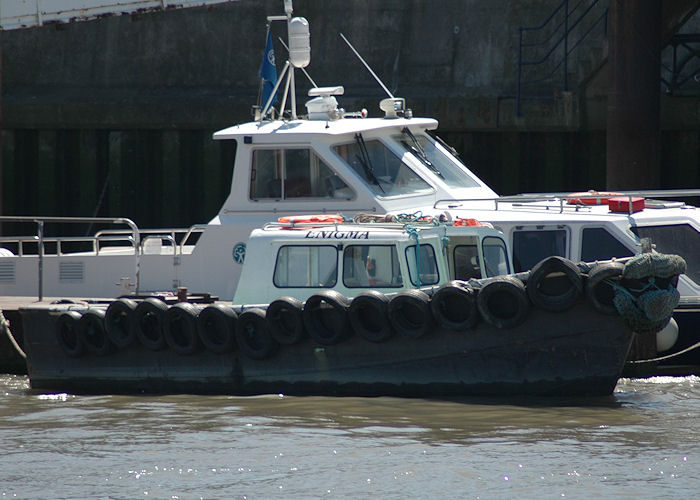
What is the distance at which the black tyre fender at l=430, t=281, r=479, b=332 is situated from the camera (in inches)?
385

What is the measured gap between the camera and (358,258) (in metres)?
10.4

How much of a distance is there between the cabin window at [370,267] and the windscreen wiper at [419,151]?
74.2 inches

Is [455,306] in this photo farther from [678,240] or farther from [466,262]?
[678,240]

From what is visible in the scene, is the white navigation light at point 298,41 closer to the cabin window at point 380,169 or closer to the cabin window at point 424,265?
the cabin window at point 380,169

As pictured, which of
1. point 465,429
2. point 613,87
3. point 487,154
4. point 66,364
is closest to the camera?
point 465,429

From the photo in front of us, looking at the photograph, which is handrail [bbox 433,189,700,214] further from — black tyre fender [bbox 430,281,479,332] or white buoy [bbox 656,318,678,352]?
black tyre fender [bbox 430,281,479,332]

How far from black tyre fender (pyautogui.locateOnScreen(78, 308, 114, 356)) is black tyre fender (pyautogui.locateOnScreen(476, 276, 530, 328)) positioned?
3.52 metres

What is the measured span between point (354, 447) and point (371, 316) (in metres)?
1.58

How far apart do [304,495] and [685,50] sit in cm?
1274

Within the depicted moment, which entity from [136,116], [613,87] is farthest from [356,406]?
[136,116]

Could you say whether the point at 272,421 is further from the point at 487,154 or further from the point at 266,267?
the point at 487,154

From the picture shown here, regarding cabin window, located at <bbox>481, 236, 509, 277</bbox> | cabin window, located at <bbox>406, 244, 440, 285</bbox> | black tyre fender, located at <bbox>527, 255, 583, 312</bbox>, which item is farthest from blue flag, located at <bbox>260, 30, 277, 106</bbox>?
black tyre fender, located at <bbox>527, 255, 583, 312</bbox>

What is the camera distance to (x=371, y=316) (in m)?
10.0

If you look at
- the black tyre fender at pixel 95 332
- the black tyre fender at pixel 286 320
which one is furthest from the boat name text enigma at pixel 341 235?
the black tyre fender at pixel 95 332
